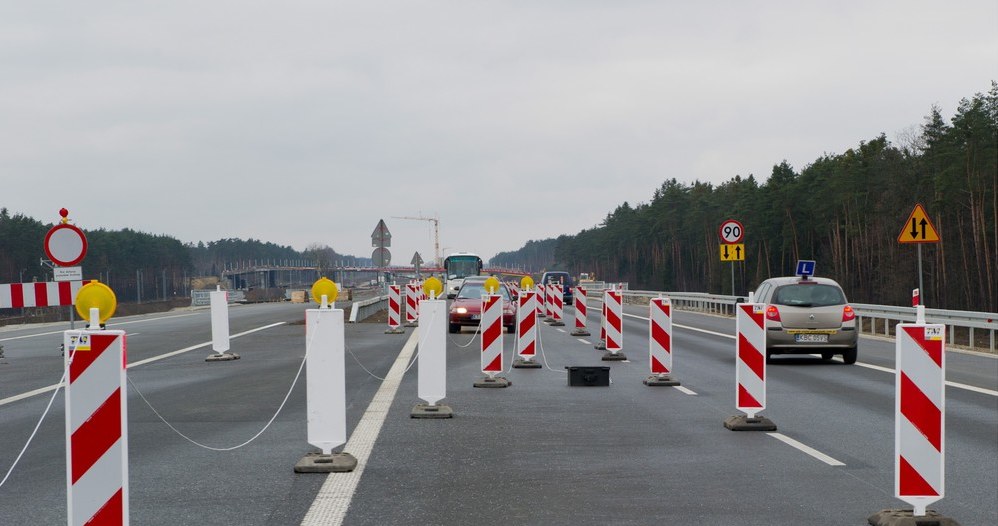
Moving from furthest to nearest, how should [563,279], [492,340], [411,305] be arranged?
1. [563,279]
2. [411,305]
3. [492,340]

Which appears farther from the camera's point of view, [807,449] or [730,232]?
[730,232]

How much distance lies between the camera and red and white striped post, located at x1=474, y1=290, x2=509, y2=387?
586 inches

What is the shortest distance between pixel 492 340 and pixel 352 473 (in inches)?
278

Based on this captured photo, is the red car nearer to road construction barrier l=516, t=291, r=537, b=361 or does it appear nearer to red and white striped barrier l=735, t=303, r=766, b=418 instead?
road construction barrier l=516, t=291, r=537, b=361

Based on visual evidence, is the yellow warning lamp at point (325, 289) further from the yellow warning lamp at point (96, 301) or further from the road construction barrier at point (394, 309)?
the road construction barrier at point (394, 309)

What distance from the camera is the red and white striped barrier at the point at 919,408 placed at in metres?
6.67

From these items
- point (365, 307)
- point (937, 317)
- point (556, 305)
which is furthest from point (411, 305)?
point (937, 317)

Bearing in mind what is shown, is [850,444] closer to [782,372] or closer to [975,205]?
[782,372]

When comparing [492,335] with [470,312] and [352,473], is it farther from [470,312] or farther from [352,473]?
[470,312]

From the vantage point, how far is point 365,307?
3975cm

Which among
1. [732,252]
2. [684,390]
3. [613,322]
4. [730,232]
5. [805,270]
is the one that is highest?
[730,232]

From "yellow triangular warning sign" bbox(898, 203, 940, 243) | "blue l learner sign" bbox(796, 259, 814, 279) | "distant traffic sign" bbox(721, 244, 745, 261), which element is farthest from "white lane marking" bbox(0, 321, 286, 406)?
"yellow triangular warning sign" bbox(898, 203, 940, 243)

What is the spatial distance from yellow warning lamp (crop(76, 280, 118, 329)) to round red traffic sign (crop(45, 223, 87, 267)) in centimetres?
1458

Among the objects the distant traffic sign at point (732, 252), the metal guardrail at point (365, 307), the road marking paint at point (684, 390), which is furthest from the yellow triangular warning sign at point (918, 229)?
the metal guardrail at point (365, 307)
